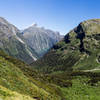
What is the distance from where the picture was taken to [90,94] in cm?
16775

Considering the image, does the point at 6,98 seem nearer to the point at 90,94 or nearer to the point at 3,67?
the point at 3,67

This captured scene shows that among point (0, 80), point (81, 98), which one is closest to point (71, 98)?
point (81, 98)

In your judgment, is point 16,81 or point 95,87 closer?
point 16,81

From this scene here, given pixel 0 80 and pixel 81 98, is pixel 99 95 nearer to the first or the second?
pixel 81 98

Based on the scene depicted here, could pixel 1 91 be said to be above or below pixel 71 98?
above

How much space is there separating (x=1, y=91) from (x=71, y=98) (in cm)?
12187

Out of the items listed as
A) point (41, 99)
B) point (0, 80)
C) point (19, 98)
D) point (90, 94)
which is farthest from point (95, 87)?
point (19, 98)

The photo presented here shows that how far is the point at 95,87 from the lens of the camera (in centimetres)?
19688

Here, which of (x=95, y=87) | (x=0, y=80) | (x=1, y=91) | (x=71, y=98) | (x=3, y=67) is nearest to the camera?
(x=1, y=91)

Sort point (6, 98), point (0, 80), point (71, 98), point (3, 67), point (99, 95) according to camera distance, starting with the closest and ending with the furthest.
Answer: point (6, 98) < point (0, 80) < point (3, 67) < point (71, 98) < point (99, 95)

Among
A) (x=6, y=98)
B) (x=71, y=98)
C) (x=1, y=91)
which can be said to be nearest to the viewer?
(x=6, y=98)

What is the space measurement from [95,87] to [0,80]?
163m

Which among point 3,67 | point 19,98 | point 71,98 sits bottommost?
point 71,98

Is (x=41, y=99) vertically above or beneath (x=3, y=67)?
beneath
